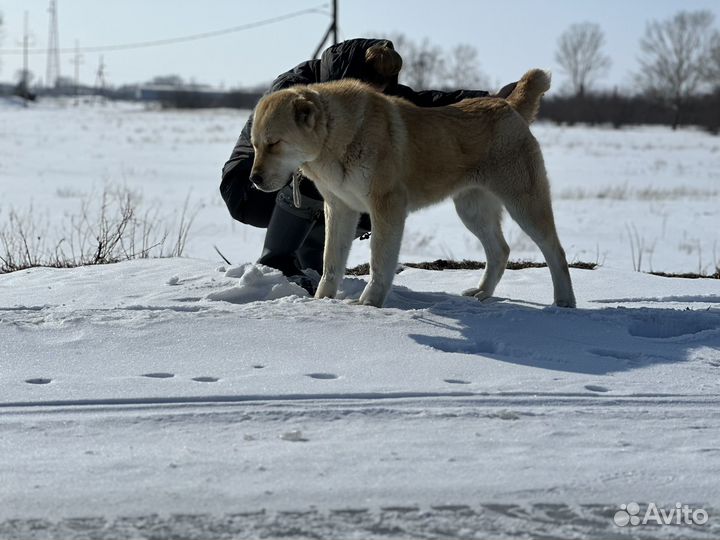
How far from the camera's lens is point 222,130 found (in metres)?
40.7

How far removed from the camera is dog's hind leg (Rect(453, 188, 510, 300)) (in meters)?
6.32

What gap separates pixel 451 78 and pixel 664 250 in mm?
83349

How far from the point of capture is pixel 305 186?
6.32 metres

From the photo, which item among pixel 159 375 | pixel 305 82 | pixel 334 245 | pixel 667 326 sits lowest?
pixel 159 375

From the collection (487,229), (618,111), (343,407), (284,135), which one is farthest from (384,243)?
(618,111)

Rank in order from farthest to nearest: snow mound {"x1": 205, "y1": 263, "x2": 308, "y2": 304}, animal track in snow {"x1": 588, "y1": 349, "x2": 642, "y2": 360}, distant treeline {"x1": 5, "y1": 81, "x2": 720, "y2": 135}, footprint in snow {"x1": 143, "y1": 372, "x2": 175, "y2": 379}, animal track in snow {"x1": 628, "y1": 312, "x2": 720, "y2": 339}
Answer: distant treeline {"x1": 5, "y1": 81, "x2": 720, "y2": 135} < snow mound {"x1": 205, "y1": 263, "x2": 308, "y2": 304} < animal track in snow {"x1": 628, "y1": 312, "x2": 720, "y2": 339} < animal track in snow {"x1": 588, "y1": 349, "x2": 642, "y2": 360} < footprint in snow {"x1": 143, "y1": 372, "x2": 175, "y2": 379}

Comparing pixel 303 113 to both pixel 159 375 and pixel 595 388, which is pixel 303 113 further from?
pixel 595 388

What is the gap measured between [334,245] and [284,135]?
33.5 inches

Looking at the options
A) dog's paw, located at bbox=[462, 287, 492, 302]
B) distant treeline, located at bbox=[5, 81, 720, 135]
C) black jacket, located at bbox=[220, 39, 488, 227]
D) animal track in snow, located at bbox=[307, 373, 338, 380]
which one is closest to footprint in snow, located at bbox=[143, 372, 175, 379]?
animal track in snow, located at bbox=[307, 373, 338, 380]

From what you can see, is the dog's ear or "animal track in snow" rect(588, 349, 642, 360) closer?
"animal track in snow" rect(588, 349, 642, 360)

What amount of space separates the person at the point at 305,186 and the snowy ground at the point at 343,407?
1.38ft

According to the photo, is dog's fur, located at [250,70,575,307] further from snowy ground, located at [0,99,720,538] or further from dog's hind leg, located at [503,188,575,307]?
snowy ground, located at [0,99,720,538]

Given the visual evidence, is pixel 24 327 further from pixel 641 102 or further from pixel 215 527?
pixel 641 102

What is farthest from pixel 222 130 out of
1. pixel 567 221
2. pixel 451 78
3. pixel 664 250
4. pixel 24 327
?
pixel 451 78
